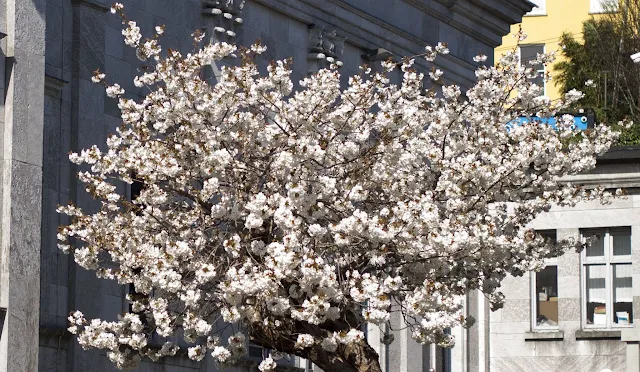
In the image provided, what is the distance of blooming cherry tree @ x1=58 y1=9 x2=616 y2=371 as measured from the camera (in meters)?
19.9

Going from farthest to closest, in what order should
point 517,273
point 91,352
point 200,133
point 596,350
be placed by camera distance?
1. point 596,350
2. point 91,352
3. point 517,273
4. point 200,133

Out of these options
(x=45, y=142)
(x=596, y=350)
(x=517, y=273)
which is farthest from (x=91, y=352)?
(x=596, y=350)

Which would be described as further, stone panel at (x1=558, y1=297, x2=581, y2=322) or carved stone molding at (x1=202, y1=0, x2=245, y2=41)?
stone panel at (x1=558, y1=297, x2=581, y2=322)

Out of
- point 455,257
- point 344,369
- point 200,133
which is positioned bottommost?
point 344,369

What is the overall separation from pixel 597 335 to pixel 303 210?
22.0 m

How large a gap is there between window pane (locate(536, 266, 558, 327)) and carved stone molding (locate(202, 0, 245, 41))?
1579 centimetres

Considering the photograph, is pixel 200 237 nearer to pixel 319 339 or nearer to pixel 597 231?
pixel 319 339

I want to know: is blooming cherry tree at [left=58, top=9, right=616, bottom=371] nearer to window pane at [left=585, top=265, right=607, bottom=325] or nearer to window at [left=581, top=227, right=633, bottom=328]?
window at [left=581, top=227, right=633, bottom=328]

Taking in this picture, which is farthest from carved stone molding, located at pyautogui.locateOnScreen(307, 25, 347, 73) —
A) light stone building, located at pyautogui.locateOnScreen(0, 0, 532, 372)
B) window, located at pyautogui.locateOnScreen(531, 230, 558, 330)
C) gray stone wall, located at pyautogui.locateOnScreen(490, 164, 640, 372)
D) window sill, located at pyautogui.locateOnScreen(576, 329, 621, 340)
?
window sill, located at pyautogui.locateOnScreen(576, 329, 621, 340)

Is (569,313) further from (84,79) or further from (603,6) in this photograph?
(603,6)

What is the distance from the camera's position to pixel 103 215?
843 inches

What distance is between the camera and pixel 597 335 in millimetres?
40625

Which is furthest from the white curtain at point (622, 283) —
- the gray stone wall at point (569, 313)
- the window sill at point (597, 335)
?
the window sill at point (597, 335)

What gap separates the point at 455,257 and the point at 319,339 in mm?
1973
